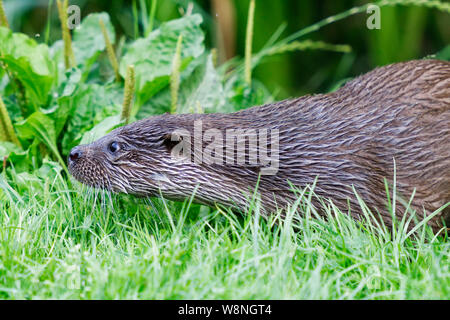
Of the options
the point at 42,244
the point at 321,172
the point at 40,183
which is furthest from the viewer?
the point at 40,183

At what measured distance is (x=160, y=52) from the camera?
4.58 metres

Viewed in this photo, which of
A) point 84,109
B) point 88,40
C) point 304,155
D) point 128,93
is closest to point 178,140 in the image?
point 304,155

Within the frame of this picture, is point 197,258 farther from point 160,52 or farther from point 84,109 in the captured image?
point 160,52

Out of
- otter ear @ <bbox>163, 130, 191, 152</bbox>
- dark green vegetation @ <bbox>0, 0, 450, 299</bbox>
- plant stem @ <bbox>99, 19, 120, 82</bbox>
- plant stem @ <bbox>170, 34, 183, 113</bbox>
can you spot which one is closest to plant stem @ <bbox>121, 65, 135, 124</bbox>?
dark green vegetation @ <bbox>0, 0, 450, 299</bbox>

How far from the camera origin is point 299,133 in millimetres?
3424

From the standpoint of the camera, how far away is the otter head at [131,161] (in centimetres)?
341

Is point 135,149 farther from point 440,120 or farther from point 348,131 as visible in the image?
point 440,120

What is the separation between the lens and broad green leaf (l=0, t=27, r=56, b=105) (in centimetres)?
417

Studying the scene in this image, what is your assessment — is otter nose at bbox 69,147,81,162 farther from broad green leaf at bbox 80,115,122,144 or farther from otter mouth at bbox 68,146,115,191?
broad green leaf at bbox 80,115,122,144

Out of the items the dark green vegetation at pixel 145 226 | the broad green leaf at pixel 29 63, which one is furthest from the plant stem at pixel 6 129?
the broad green leaf at pixel 29 63

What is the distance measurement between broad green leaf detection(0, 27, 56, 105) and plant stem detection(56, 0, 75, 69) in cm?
12
